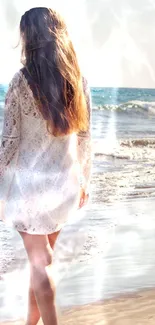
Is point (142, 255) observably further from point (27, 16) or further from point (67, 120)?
point (27, 16)

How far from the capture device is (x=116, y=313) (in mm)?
1699

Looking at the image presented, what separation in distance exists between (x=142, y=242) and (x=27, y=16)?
1082 mm

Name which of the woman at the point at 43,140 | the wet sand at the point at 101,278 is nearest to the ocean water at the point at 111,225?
the wet sand at the point at 101,278

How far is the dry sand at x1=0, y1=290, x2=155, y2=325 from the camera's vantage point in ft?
5.41

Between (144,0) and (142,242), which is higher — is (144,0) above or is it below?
above

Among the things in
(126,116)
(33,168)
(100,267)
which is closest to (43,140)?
(33,168)

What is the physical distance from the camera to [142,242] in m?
2.17

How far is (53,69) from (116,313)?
69cm

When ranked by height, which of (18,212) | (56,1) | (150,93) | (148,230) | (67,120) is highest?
(56,1)

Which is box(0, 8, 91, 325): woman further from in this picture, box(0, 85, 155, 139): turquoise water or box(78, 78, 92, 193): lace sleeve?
box(0, 85, 155, 139): turquoise water

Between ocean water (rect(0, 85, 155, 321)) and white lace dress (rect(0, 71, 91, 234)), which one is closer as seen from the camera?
white lace dress (rect(0, 71, 91, 234))

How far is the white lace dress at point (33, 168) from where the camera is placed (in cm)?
124

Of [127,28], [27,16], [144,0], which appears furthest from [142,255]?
[27,16]

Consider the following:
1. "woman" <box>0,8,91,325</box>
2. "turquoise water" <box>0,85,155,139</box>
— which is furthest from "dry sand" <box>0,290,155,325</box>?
"turquoise water" <box>0,85,155,139</box>
